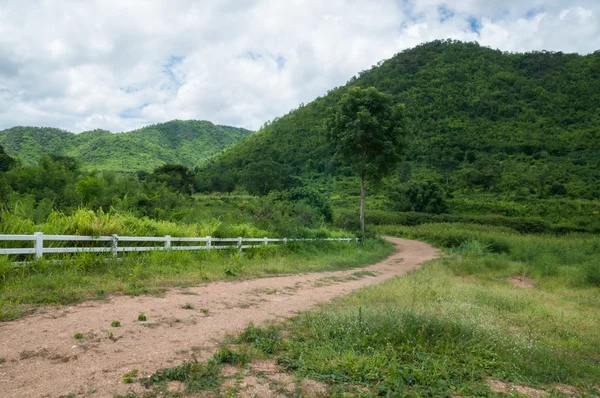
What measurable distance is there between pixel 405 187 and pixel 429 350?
4581cm

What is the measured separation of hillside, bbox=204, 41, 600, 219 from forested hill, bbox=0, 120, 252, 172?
1785 centimetres

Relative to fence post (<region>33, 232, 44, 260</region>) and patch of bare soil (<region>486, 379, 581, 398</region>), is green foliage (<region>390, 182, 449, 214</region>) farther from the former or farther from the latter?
patch of bare soil (<region>486, 379, 581, 398</region>)

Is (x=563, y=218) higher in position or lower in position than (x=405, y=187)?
lower

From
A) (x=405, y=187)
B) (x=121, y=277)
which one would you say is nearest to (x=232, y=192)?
(x=405, y=187)

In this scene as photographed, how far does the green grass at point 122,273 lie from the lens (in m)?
5.70

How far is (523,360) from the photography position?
4.45 m

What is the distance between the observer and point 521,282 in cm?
1370

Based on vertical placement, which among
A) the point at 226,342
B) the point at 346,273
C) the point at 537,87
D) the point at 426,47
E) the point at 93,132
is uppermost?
the point at 426,47

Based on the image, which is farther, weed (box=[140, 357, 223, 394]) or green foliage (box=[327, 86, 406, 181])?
green foliage (box=[327, 86, 406, 181])

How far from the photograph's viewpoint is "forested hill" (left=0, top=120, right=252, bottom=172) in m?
66.9

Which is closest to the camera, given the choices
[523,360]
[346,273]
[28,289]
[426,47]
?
[523,360]

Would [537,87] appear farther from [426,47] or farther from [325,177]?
[325,177]

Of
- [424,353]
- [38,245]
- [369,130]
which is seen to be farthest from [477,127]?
[38,245]

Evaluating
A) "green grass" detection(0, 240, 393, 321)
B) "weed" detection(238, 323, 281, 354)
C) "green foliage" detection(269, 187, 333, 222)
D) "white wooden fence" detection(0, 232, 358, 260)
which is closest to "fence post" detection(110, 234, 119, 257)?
"white wooden fence" detection(0, 232, 358, 260)
